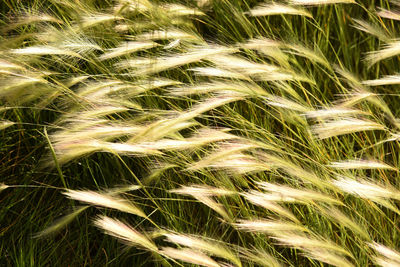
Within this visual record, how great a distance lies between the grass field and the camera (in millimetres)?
1358

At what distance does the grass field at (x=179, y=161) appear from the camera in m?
1.36

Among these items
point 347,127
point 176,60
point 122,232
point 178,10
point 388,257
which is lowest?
point 388,257

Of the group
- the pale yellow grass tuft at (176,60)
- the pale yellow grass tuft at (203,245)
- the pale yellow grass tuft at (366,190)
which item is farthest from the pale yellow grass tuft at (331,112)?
the pale yellow grass tuft at (203,245)

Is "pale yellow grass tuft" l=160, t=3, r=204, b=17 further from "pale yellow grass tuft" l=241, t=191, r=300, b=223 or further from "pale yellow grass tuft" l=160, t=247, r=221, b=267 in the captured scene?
"pale yellow grass tuft" l=160, t=247, r=221, b=267

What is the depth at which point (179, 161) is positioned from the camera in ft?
5.21

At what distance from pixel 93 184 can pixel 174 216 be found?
40 cm

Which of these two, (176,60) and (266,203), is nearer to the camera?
(266,203)

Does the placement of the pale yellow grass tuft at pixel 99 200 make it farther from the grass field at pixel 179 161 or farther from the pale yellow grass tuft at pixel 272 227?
the pale yellow grass tuft at pixel 272 227

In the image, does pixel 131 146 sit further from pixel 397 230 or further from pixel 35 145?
pixel 397 230

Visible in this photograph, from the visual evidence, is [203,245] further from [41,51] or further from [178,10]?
[178,10]

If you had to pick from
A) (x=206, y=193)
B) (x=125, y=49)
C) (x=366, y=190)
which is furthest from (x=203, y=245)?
(x=125, y=49)

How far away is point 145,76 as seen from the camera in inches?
65.9

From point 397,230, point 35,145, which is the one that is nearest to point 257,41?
point 397,230

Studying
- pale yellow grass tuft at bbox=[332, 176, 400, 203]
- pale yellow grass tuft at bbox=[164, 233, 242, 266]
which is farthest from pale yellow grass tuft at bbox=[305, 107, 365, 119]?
pale yellow grass tuft at bbox=[164, 233, 242, 266]
